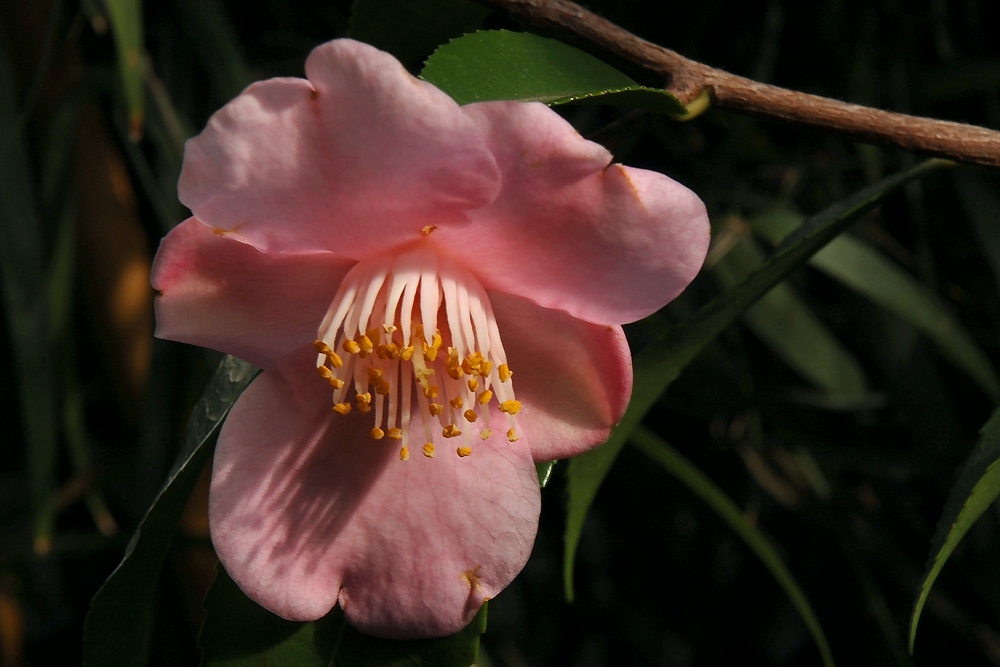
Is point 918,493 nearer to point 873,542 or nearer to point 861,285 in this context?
point 873,542

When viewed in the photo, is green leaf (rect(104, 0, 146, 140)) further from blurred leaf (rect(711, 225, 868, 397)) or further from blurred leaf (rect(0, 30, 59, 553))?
blurred leaf (rect(711, 225, 868, 397))

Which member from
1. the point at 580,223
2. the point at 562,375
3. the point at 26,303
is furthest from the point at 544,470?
the point at 26,303

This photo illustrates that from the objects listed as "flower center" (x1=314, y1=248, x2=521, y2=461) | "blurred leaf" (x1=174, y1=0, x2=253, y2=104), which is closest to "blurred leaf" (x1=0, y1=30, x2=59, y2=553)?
"blurred leaf" (x1=174, y1=0, x2=253, y2=104)

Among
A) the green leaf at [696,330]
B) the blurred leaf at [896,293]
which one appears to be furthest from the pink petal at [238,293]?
the blurred leaf at [896,293]

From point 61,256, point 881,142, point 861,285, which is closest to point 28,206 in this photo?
point 61,256

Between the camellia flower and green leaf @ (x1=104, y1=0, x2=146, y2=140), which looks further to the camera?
green leaf @ (x1=104, y1=0, x2=146, y2=140)

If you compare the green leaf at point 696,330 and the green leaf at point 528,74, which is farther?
the green leaf at point 696,330

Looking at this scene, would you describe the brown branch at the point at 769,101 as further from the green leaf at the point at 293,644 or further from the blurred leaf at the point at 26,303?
the blurred leaf at the point at 26,303
